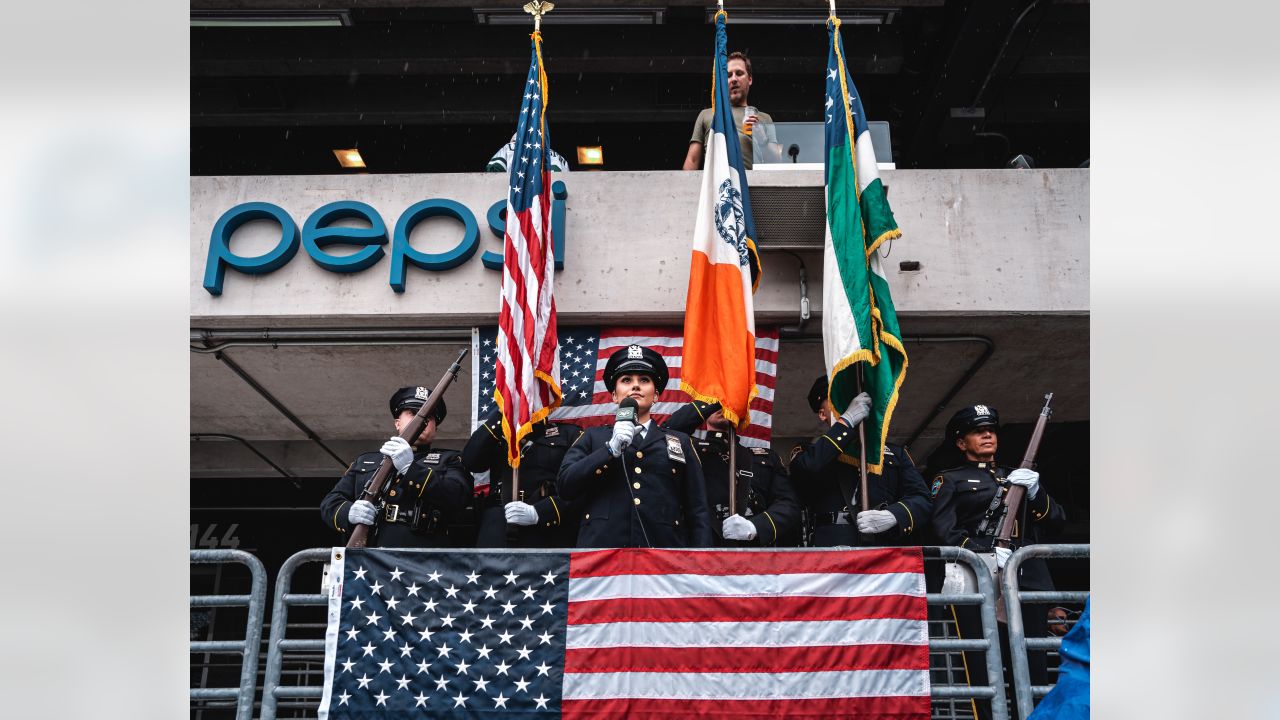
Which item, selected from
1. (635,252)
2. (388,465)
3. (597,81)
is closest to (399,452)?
(388,465)

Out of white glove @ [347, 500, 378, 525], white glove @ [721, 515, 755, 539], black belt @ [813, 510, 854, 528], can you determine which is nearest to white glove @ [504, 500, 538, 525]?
white glove @ [347, 500, 378, 525]

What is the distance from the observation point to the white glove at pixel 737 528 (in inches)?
236

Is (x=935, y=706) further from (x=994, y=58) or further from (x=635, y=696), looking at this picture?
(x=994, y=58)

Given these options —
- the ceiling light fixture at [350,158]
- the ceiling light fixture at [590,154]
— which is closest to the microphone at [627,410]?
the ceiling light fixture at [590,154]

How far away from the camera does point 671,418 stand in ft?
21.5

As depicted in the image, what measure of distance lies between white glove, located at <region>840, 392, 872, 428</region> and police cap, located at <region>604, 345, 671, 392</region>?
1.07 m

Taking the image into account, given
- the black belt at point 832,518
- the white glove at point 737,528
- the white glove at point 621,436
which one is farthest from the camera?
the black belt at point 832,518

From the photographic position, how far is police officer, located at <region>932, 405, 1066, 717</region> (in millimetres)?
5879

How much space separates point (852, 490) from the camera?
6535 mm

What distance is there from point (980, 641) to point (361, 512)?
10.6 feet

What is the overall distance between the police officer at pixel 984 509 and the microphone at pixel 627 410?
1893 mm

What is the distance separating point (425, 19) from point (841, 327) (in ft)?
18.7

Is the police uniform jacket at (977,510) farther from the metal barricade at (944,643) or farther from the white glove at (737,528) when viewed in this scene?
the white glove at (737,528)

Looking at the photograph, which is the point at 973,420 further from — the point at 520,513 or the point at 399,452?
the point at 399,452
